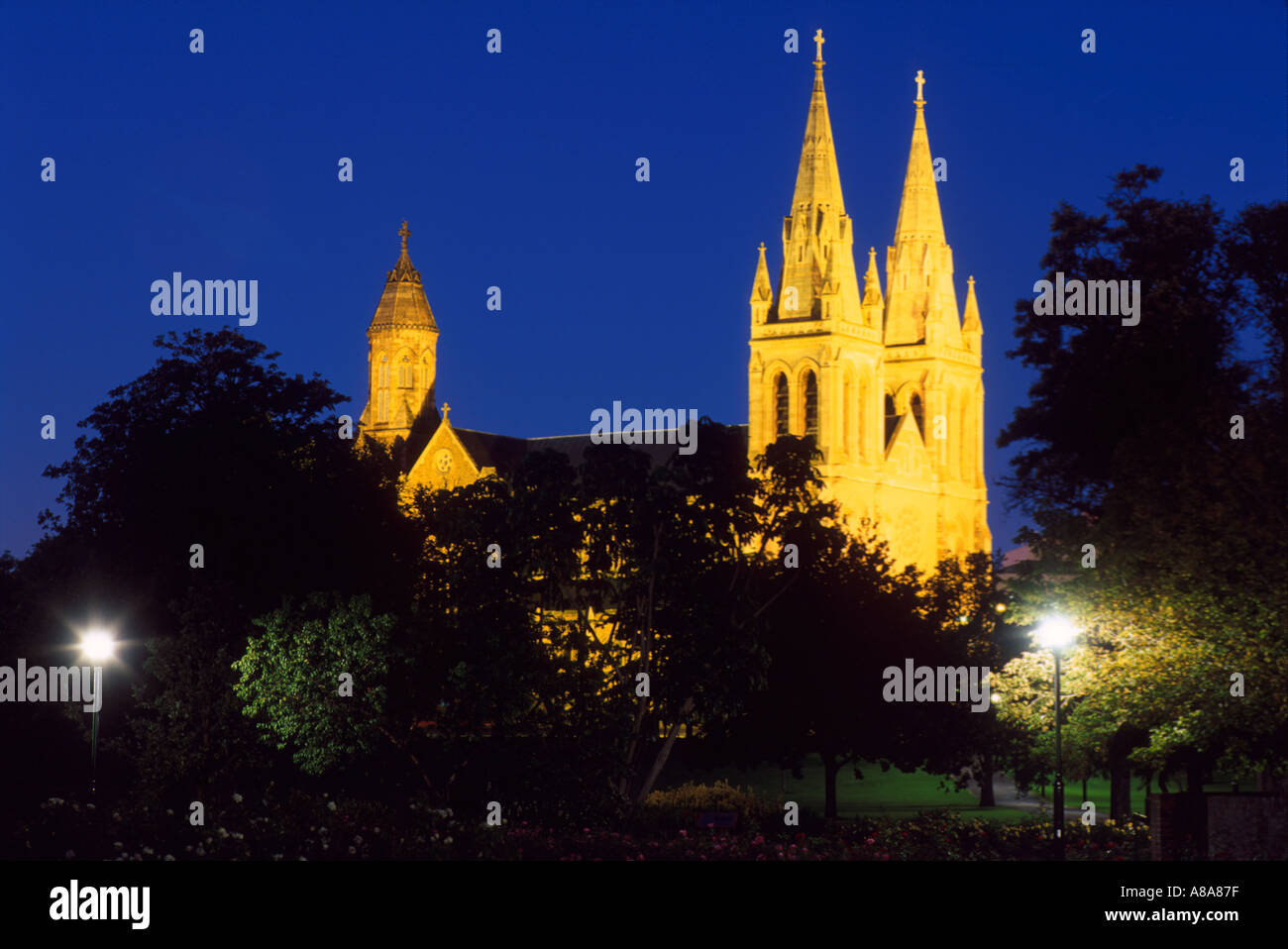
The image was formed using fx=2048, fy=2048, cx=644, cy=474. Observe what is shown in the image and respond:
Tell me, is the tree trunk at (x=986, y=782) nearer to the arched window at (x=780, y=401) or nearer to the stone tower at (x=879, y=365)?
the stone tower at (x=879, y=365)

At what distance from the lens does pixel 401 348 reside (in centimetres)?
14750

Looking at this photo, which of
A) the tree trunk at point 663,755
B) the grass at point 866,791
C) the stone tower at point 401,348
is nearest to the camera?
the tree trunk at point 663,755

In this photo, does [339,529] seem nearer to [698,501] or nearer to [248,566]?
[248,566]

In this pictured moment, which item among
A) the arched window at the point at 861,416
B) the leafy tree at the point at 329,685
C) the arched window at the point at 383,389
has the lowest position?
the leafy tree at the point at 329,685

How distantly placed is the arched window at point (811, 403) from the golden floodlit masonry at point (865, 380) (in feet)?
0.26

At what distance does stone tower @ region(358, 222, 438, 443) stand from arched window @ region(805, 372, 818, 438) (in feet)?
127

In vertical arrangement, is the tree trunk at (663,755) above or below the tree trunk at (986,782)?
above

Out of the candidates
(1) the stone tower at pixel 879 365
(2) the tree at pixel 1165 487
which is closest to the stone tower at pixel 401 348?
(1) the stone tower at pixel 879 365

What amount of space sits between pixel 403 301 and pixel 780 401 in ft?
133

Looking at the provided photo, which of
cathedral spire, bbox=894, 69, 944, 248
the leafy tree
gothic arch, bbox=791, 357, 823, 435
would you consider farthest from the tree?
cathedral spire, bbox=894, 69, 944, 248

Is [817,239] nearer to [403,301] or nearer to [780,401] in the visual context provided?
[780,401]

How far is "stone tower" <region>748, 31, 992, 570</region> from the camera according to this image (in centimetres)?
11488

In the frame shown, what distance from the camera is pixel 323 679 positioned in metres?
40.5

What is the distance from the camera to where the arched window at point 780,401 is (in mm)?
117562
